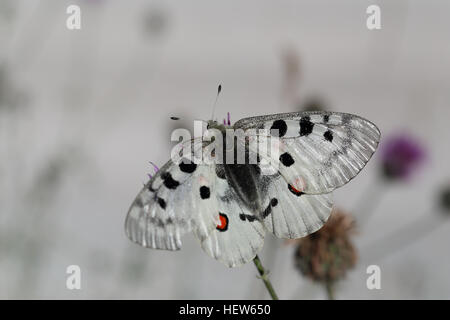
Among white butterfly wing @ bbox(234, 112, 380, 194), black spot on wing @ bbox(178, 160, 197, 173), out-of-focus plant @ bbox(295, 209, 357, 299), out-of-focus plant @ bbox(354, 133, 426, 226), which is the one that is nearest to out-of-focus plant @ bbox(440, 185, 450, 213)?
out-of-focus plant @ bbox(354, 133, 426, 226)

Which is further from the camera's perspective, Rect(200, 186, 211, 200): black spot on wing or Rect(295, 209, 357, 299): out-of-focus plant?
Rect(295, 209, 357, 299): out-of-focus plant

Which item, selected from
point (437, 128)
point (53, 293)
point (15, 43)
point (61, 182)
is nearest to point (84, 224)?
point (53, 293)

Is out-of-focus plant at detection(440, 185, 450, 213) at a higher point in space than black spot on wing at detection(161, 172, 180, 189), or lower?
lower

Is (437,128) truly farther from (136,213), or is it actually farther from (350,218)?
(136,213)

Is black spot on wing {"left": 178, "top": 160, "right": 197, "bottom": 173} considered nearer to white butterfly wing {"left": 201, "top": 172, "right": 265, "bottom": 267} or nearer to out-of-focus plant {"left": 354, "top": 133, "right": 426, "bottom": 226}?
white butterfly wing {"left": 201, "top": 172, "right": 265, "bottom": 267}

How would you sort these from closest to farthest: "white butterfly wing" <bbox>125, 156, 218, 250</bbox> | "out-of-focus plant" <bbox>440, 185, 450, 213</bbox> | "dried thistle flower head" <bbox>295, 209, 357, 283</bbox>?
1. "white butterfly wing" <bbox>125, 156, 218, 250</bbox>
2. "dried thistle flower head" <bbox>295, 209, 357, 283</bbox>
3. "out-of-focus plant" <bbox>440, 185, 450, 213</bbox>

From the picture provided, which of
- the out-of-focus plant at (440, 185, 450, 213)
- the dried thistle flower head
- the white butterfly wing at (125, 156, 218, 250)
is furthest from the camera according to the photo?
the out-of-focus plant at (440, 185, 450, 213)
